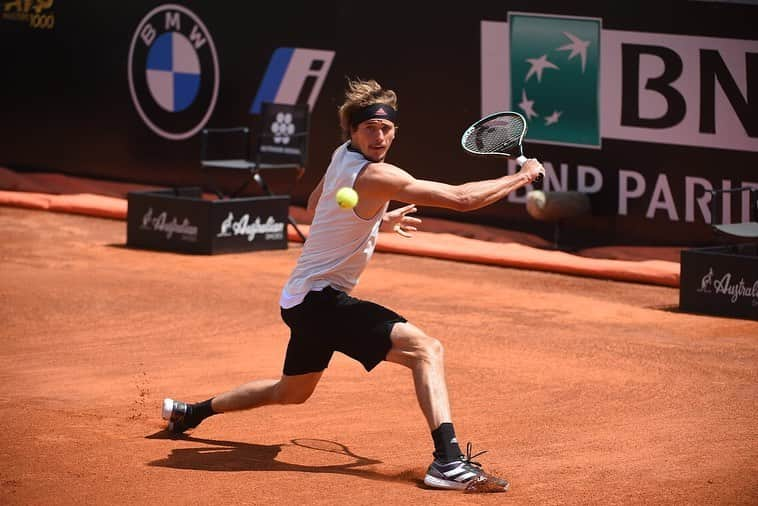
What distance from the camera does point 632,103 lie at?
12000 millimetres

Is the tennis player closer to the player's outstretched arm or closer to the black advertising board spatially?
the player's outstretched arm

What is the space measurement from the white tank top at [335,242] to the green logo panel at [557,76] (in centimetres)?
671

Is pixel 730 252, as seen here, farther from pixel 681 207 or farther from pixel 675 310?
pixel 681 207

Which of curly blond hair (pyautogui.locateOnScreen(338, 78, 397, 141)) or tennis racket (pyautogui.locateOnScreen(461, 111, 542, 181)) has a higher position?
curly blond hair (pyautogui.locateOnScreen(338, 78, 397, 141))

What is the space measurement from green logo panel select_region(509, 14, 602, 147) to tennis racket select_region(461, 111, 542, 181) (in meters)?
6.00

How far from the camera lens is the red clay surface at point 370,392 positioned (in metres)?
5.77

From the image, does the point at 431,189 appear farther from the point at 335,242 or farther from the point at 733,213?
the point at 733,213

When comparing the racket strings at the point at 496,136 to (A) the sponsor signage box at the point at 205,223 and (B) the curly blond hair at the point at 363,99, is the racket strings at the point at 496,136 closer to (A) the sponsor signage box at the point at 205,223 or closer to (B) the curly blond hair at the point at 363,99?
(B) the curly blond hair at the point at 363,99

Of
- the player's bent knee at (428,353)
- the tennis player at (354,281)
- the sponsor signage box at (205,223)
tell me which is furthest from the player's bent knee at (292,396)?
the sponsor signage box at (205,223)

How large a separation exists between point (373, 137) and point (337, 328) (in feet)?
2.80

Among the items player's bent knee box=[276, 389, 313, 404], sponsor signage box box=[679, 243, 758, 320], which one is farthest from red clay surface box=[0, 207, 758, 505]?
player's bent knee box=[276, 389, 313, 404]

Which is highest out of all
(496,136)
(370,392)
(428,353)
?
(496,136)

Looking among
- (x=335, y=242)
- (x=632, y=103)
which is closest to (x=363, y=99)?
(x=335, y=242)

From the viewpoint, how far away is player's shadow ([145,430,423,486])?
5.96 meters
